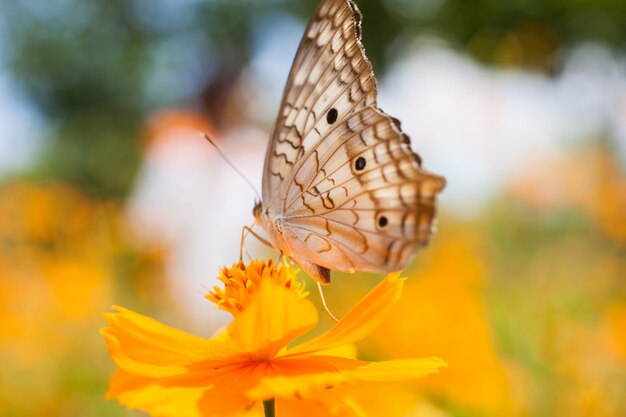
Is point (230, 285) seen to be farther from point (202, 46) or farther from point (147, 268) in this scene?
point (202, 46)

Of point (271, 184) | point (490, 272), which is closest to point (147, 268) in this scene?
point (490, 272)

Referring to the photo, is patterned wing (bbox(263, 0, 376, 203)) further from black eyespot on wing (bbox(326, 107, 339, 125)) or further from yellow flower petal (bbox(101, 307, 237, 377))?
yellow flower petal (bbox(101, 307, 237, 377))

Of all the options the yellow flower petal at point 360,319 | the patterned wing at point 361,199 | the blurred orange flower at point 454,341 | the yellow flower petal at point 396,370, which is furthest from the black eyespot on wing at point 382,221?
the blurred orange flower at point 454,341

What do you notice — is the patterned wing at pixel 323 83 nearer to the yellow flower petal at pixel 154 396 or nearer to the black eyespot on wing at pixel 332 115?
the black eyespot on wing at pixel 332 115

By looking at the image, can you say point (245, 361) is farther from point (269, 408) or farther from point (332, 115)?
point (332, 115)

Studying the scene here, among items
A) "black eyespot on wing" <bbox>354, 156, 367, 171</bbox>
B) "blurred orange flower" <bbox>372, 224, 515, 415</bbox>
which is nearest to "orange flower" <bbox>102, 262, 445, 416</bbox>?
"black eyespot on wing" <bbox>354, 156, 367, 171</bbox>

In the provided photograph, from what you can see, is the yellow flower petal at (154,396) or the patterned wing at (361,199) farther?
the patterned wing at (361,199)
